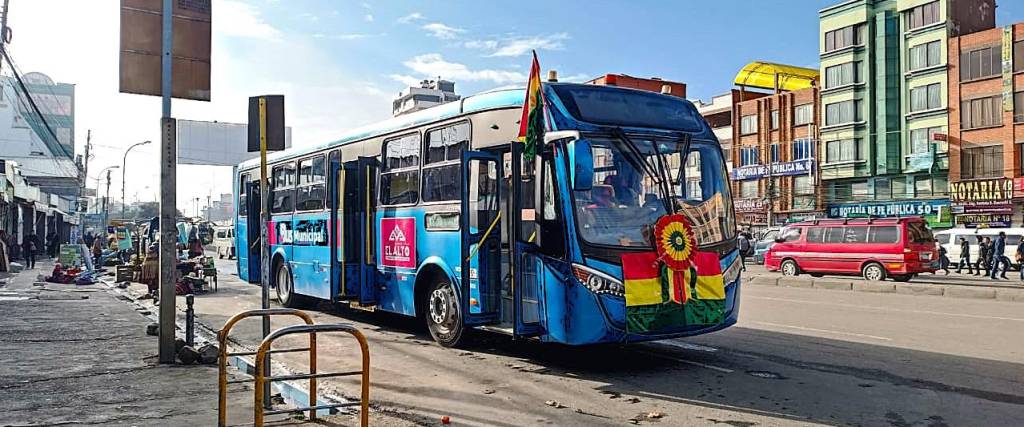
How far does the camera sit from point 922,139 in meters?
45.5

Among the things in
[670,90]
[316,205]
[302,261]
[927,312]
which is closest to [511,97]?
[670,90]

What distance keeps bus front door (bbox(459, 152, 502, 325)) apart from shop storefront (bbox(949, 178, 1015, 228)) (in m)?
40.4

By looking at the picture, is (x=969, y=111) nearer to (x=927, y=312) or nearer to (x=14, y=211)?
(x=927, y=312)

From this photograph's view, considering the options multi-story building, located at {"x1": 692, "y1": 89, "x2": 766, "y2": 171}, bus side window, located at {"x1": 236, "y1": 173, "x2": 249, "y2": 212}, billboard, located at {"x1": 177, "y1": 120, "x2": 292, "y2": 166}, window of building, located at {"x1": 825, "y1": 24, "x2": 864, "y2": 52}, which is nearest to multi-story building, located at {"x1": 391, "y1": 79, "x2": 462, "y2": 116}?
billboard, located at {"x1": 177, "y1": 120, "x2": 292, "y2": 166}

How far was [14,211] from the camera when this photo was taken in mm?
40625

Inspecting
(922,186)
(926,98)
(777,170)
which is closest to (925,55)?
→ (926,98)

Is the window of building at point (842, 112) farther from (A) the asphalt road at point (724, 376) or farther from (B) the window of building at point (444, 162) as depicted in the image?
(B) the window of building at point (444, 162)

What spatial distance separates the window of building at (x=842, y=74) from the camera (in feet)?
161

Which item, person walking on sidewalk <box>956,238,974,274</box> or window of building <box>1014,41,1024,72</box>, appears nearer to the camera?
person walking on sidewalk <box>956,238,974,274</box>

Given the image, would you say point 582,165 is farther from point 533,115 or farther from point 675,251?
point 675,251

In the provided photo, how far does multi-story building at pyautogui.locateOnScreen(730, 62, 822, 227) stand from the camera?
5244 cm

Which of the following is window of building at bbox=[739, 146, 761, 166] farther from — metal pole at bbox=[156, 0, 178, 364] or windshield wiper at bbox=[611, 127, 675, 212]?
metal pole at bbox=[156, 0, 178, 364]

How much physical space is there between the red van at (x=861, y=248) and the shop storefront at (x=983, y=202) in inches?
769

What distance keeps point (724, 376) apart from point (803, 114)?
48474 mm
